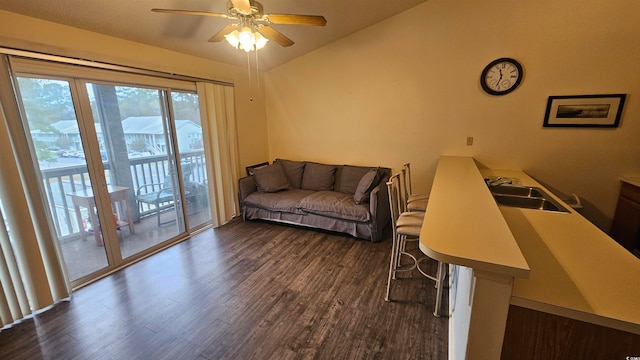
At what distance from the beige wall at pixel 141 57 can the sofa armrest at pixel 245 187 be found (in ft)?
1.15

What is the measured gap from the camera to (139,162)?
9.71 feet

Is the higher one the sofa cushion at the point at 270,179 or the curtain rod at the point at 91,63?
the curtain rod at the point at 91,63

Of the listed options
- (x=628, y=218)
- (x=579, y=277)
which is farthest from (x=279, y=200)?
(x=628, y=218)

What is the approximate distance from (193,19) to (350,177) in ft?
8.67

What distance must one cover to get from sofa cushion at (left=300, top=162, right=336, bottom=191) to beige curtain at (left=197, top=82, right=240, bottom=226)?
1083mm

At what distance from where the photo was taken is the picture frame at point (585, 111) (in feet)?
8.50

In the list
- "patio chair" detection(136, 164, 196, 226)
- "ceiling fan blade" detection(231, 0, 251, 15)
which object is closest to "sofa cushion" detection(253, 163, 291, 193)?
"patio chair" detection(136, 164, 196, 226)

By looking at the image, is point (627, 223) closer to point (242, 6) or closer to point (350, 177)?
point (350, 177)

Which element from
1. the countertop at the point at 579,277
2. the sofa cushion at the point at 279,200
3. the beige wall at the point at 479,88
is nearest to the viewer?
the countertop at the point at 579,277

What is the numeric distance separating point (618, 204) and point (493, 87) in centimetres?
178

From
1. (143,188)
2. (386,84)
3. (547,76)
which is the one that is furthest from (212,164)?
(547,76)

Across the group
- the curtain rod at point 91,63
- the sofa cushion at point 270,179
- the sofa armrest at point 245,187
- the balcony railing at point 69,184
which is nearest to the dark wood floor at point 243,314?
the balcony railing at point 69,184

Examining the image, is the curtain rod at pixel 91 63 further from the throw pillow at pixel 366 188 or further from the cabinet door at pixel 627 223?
the cabinet door at pixel 627 223

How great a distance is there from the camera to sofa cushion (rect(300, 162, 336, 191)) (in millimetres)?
3996
